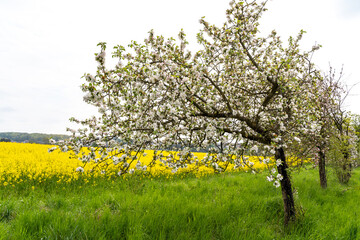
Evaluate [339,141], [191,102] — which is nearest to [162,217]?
[191,102]

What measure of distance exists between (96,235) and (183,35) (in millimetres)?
5080

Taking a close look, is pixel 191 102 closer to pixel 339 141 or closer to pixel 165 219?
pixel 165 219

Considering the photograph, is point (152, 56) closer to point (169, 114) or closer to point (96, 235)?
point (169, 114)

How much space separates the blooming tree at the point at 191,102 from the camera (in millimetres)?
4145

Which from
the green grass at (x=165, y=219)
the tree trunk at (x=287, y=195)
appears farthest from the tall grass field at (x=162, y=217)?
the tree trunk at (x=287, y=195)

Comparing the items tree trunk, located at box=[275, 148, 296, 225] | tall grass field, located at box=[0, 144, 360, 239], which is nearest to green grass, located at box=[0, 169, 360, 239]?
tall grass field, located at box=[0, 144, 360, 239]

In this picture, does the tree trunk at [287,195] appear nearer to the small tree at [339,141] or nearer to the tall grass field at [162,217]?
the tall grass field at [162,217]

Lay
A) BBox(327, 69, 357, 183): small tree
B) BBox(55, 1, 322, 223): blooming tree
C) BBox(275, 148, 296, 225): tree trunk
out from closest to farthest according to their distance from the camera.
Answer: BBox(55, 1, 322, 223): blooming tree → BBox(275, 148, 296, 225): tree trunk → BBox(327, 69, 357, 183): small tree

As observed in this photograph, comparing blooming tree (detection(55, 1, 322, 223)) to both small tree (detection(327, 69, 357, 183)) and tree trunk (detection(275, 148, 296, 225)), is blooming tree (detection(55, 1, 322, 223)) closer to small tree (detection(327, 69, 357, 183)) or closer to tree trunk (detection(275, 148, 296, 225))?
tree trunk (detection(275, 148, 296, 225))

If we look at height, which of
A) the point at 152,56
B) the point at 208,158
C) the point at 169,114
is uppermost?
the point at 152,56

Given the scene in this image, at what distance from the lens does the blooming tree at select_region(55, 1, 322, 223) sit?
13.6 feet

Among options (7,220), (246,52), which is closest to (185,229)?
(7,220)

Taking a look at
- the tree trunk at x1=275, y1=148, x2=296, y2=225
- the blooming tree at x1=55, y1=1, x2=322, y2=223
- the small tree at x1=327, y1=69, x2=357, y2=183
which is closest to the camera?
the blooming tree at x1=55, y1=1, x2=322, y2=223

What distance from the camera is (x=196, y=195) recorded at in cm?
838
